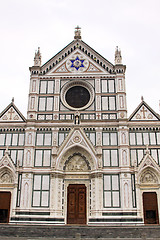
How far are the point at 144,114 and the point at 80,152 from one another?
7139mm

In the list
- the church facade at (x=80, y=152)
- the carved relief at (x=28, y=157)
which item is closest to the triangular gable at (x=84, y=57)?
the church facade at (x=80, y=152)

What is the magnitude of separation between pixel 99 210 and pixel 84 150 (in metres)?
5.42

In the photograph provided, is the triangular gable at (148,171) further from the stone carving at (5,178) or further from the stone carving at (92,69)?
the stone carving at (5,178)

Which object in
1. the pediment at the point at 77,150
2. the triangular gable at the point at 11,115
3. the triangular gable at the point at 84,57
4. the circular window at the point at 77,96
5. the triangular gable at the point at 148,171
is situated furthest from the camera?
the triangular gable at the point at 84,57

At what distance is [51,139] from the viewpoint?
963 inches

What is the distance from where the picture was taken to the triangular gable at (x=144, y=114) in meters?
24.7

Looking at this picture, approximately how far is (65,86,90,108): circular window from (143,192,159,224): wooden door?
408 inches

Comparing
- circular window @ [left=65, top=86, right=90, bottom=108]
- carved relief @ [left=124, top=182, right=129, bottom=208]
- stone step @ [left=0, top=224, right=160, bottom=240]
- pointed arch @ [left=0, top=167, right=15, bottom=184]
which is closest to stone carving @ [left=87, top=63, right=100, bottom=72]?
circular window @ [left=65, top=86, right=90, bottom=108]

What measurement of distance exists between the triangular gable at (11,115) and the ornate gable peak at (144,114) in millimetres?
10661

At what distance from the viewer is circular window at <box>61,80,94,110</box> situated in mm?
25781

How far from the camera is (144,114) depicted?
2488 cm

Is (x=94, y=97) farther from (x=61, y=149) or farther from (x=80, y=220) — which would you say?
(x=80, y=220)

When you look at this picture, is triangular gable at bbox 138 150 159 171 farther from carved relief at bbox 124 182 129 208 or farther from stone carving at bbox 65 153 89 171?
stone carving at bbox 65 153 89 171

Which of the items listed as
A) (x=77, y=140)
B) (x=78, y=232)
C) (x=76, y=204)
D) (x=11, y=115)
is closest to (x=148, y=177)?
(x=76, y=204)
